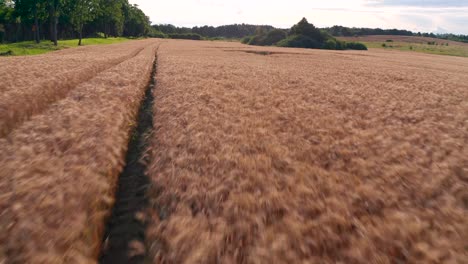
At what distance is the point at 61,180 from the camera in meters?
5.14

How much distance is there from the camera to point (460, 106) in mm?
12438

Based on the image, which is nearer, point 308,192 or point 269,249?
point 269,249

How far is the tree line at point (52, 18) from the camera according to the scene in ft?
206

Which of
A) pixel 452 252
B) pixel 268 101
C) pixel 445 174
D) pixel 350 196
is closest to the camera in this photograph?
pixel 452 252

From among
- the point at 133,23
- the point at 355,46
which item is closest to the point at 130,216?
the point at 355,46

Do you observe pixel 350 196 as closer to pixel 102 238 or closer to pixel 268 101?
pixel 102 238

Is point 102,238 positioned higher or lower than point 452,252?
lower

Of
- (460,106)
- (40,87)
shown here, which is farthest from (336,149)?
(40,87)

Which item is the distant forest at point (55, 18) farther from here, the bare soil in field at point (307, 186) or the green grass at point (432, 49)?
the bare soil in field at point (307, 186)

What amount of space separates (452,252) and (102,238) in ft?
14.9

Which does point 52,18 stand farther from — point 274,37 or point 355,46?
point 355,46

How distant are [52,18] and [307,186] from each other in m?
72.8

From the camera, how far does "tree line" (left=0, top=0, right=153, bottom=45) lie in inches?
2475

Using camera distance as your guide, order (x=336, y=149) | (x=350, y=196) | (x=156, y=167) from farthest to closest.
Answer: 1. (x=336, y=149)
2. (x=156, y=167)
3. (x=350, y=196)
